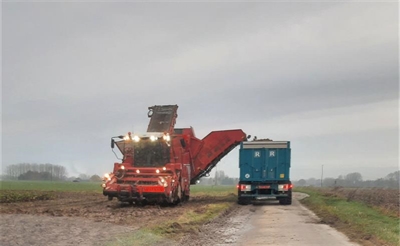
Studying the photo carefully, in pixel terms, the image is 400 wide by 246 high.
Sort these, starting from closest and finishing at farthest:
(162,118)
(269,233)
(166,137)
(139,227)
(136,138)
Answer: (139,227)
(269,233)
(166,137)
(136,138)
(162,118)

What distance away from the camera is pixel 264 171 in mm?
26250

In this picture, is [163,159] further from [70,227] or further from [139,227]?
[70,227]

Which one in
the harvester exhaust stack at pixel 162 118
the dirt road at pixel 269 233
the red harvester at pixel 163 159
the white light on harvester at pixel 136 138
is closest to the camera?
the dirt road at pixel 269 233

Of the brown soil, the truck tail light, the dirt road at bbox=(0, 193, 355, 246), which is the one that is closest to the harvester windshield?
Answer: the brown soil

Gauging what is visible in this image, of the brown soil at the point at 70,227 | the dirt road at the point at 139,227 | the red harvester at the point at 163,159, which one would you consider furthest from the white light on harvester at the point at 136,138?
the dirt road at the point at 139,227

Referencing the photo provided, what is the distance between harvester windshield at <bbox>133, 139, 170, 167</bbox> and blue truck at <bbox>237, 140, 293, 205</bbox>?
5795mm

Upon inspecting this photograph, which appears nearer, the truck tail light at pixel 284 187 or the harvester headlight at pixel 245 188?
the truck tail light at pixel 284 187

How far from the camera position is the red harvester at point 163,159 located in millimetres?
20844

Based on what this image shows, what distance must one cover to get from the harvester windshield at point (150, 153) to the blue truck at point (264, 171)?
5.80 metres

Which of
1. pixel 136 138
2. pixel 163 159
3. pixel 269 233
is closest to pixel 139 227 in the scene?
pixel 269 233

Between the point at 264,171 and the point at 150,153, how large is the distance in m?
7.23

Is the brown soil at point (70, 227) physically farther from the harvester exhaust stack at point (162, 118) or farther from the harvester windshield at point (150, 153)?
the harvester exhaust stack at point (162, 118)

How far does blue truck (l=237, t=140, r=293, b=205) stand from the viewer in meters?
26.0

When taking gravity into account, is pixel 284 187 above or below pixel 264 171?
below
